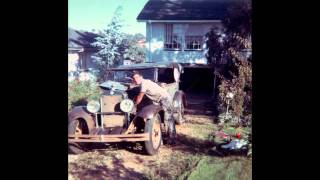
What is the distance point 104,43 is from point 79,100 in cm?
59

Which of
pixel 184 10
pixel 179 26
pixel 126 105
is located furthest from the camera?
pixel 126 105

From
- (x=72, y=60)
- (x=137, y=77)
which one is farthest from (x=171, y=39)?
(x=72, y=60)

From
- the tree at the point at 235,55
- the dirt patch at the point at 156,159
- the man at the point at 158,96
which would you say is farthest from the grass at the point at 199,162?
the tree at the point at 235,55

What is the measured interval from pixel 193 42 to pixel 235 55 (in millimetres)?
322

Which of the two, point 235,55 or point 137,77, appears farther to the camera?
point 137,77

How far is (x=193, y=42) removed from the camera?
2531 mm

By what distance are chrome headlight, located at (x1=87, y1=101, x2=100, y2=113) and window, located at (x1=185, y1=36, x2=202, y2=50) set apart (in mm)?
899

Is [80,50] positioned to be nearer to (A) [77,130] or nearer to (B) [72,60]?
(B) [72,60]

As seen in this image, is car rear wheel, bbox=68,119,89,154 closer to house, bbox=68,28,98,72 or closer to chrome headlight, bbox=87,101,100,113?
chrome headlight, bbox=87,101,100,113

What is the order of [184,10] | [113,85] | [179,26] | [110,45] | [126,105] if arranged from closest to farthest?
[110,45] < [184,10] < [179,26] < [113,85] < [126,105]

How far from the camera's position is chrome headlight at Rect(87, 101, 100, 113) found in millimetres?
2791
